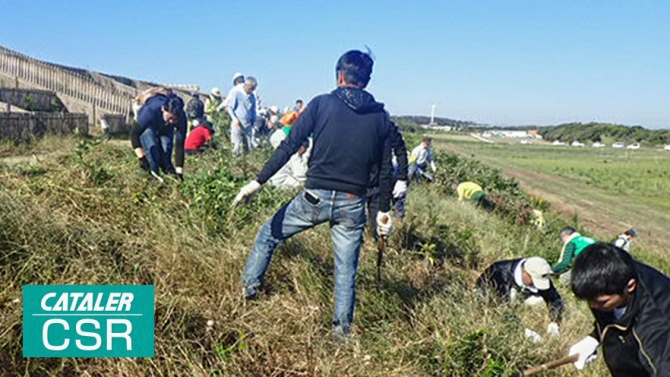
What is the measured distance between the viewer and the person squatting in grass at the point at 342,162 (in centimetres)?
317

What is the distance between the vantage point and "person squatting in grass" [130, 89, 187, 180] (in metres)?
5.51

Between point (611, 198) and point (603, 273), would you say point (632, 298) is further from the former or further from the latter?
point (611, 198)

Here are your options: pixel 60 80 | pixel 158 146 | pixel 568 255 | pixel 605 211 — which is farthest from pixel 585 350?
pixel 605 211

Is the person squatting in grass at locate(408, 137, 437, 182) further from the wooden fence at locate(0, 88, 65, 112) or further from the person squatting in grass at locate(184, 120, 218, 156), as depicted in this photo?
the wooden fence at locate(0, 88, 65, 112)

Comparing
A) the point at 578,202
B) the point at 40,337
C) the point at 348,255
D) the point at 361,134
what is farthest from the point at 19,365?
the point at 578,202

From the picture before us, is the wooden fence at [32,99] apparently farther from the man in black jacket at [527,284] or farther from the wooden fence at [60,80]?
the man in black jacket at [527,284]

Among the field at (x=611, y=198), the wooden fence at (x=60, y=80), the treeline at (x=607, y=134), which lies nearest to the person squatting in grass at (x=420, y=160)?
the field at (x=611, y=198)

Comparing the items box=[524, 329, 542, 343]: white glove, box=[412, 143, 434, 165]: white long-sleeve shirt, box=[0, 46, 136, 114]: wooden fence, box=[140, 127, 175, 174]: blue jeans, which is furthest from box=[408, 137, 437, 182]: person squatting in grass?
box=[0, 46, 136, 114]: wooden fence

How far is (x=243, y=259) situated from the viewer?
3.89 meters

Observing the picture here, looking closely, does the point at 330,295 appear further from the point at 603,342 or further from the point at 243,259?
the point at 603,342

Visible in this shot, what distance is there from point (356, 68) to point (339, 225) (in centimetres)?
102

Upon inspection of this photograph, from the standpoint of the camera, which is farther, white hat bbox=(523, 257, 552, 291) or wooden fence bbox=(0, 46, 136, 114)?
wooden fence bbox=(0, 46, 136, 114)

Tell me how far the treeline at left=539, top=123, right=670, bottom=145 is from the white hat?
102 meters

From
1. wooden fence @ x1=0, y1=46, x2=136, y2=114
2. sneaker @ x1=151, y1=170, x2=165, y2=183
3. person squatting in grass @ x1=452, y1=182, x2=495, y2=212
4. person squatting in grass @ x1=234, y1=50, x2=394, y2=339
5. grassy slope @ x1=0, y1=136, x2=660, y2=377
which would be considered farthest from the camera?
wooden fence @ x1=0, y1=46, x2=136, y2=114
